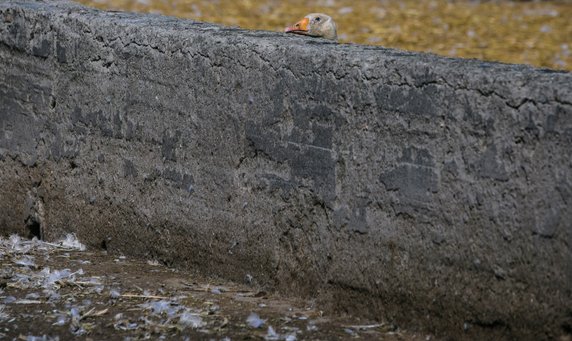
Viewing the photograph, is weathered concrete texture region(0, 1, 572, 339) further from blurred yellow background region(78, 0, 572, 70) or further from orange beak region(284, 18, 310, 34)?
blurred yellow background region(78, 0, 572, 70)

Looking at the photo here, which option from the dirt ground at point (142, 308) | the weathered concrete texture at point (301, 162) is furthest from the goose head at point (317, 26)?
the dirt ground at point (142, 308)

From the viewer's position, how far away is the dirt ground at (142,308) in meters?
4.34

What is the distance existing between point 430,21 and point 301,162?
25.7 feet

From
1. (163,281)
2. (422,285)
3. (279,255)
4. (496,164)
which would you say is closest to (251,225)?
(279,255)

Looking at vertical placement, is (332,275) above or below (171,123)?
below

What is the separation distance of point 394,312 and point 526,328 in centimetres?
59

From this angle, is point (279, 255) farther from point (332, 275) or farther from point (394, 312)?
point (394, 312)

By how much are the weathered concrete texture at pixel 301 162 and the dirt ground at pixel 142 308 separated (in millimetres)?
89

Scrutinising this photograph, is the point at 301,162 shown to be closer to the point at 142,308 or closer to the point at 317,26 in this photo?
the point at 142,308

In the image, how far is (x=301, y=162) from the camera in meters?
4.55

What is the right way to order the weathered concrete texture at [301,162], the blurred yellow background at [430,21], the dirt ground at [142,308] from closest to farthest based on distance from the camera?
the weathered concrete texture at [301,162] < the dirt ground at [142,308] < the blurred yellow background at [430,21]

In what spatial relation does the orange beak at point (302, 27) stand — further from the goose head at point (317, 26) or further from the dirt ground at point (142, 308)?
the dirt ground at point (142, 308)

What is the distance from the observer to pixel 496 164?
3881 millimetres

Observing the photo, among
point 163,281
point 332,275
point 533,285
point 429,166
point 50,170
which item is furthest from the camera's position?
point 50,170
